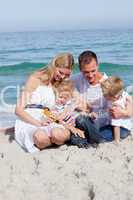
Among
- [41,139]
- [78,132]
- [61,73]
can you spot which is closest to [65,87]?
[61,73]

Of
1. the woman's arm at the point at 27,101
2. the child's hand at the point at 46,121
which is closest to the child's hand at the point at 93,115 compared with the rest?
the child's hand at the point at 46,121

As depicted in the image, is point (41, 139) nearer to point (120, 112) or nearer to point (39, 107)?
point (39, 107)

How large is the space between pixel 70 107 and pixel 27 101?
437 mm

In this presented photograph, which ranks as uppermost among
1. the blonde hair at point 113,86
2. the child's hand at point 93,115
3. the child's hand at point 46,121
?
the blonde hair at point 113,86

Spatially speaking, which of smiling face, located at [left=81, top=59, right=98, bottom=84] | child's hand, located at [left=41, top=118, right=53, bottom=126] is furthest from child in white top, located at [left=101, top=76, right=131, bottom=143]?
child's hand, located at [left=41, top=118, right=53, bottom=126]

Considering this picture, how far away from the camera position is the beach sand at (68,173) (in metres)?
2.96

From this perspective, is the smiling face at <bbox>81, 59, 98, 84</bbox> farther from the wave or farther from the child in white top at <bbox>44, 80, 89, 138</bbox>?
the wave

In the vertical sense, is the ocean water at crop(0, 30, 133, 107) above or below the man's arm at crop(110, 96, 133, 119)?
above

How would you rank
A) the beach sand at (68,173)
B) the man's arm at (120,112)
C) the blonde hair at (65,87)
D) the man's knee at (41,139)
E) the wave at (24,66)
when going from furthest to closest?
the wave at (24,66), the blonde hair at (65,87), the man's arm at (120,112), the man's knee at (41,139), the beach sand at (68,173)

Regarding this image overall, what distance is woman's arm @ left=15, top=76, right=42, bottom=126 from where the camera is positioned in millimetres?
4129

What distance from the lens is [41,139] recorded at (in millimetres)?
4000

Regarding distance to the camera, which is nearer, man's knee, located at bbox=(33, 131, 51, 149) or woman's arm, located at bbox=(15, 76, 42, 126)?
man's knee, located at bbox=(33, 131, 51, 149)

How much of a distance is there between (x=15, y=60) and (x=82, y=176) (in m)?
12.4

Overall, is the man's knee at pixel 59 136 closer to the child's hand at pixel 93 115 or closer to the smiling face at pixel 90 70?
the child's hand at pixel 93 115
